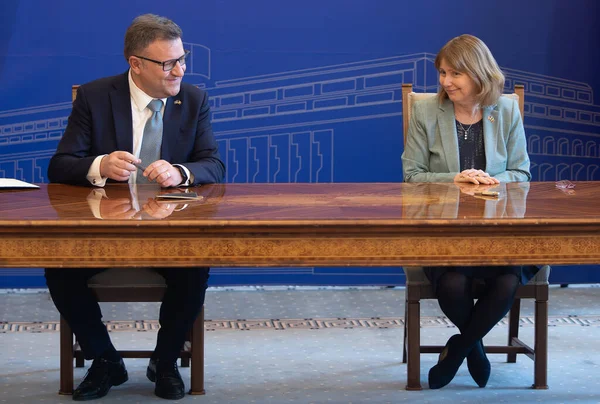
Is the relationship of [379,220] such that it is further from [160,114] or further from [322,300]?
[322,300]

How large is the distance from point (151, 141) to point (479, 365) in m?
1.30

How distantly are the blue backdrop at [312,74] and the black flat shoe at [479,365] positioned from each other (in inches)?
68.0

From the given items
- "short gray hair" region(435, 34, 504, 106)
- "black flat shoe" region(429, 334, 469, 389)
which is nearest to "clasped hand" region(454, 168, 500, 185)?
"short gray hair" region(435, 34, 504, 106)

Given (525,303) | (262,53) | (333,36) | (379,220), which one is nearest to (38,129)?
(262,53)

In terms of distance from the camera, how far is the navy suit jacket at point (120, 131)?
3021 millimetres

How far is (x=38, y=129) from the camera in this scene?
15.0 ft

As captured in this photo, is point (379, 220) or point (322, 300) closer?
point (379, 220)

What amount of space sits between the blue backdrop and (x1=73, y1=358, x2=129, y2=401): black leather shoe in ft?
5.59

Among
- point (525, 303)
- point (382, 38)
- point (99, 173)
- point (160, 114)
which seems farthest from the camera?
point (382, 38)

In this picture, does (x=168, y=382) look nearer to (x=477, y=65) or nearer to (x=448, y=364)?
(x=448, y=364)

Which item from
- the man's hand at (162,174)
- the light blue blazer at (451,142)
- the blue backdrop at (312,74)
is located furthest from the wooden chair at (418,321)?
the blue backdrop at (312,74)

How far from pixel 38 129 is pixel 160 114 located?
164 cm

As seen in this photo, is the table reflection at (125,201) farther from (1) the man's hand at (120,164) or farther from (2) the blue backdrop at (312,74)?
(2) the blue backdrop at (312,74)

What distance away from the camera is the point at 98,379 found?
2.90 meters
